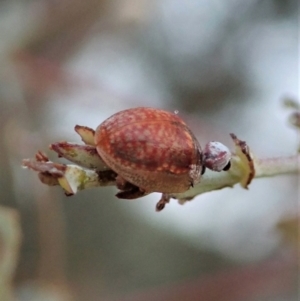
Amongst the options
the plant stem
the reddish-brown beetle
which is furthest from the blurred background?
the reddish-brown beetle

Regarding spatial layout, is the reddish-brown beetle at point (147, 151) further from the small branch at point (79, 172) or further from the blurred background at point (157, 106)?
the blurred background at point (157, 106)

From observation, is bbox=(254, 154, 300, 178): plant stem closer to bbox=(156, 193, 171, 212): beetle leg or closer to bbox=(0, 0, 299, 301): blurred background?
bbox=(156, 193, 171, 212): beetle leg

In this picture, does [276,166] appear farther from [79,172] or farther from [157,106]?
[157,106]

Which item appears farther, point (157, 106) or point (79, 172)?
point (157, 106)

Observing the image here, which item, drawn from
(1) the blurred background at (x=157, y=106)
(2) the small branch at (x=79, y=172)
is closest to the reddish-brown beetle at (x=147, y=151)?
(2) the small branch at (x=79, y=172)

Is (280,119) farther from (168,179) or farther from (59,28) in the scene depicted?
(168,179)

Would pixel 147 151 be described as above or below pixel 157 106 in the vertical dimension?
above

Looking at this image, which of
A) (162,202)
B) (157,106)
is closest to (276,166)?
(162,202)

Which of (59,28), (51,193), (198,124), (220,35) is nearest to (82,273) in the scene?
(51,193)
